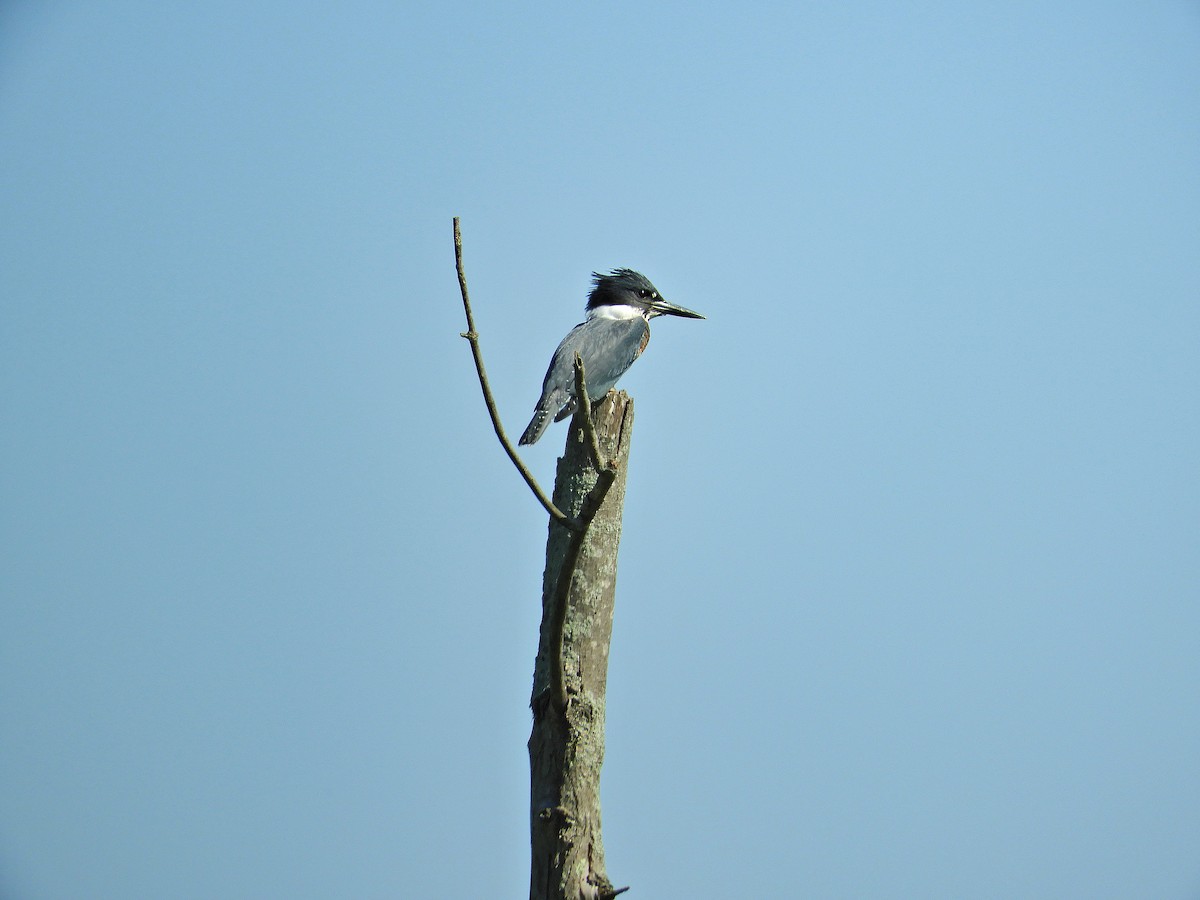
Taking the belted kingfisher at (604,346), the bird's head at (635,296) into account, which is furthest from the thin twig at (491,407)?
the bird's head at (635,296)

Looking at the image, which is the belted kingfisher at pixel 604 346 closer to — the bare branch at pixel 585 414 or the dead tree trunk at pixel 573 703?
the dead tree trunk at pixel 573 703

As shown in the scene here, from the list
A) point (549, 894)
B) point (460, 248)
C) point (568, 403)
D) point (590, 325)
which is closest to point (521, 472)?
point (460, 248)

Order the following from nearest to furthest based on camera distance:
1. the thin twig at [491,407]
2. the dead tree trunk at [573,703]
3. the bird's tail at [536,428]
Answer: the thin twig at [491,407] < the dead tree trunk at [573,703] < the bird's tail at [536,428]

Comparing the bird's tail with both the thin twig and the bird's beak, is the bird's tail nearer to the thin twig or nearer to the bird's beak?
the bird's beak

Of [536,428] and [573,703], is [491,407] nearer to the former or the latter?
[573,703]

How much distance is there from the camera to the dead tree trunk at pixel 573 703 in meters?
3.12

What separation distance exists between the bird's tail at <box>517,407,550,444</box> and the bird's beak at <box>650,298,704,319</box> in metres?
1.99

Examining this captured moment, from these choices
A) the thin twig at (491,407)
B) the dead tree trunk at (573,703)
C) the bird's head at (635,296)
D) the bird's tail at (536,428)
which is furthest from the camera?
the bird's head at (635,296)

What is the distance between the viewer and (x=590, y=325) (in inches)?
253

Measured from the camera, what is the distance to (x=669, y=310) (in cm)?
743

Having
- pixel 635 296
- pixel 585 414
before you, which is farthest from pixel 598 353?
pixel 585 414

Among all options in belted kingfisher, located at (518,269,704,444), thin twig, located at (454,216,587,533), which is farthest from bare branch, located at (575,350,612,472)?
belted kingfisher, located at (518,269,704,444)

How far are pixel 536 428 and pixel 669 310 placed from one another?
2180mm

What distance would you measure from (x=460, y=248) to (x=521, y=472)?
0.67 meters
